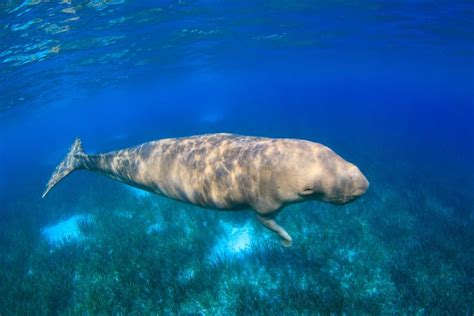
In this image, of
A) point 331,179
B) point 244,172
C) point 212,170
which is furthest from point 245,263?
point 331,179

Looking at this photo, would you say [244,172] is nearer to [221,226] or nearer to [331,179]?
[331,179]

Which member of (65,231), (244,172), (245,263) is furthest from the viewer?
(65,231)

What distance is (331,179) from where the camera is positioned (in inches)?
160

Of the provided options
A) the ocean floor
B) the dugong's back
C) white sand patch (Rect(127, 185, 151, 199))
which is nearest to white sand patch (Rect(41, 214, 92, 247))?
the ocean floor

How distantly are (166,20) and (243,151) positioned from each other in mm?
15964

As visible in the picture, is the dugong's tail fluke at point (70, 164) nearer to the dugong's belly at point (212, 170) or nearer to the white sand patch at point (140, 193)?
the dugong's belly at point (212, 170)

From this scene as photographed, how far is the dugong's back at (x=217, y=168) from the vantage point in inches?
187

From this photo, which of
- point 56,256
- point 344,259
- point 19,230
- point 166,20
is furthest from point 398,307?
point 166,20

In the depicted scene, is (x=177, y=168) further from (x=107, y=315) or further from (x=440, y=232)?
(x=440, y=232)

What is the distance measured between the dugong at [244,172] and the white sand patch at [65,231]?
6.80 metres

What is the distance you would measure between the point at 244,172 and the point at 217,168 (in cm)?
58

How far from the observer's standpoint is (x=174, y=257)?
9375mm

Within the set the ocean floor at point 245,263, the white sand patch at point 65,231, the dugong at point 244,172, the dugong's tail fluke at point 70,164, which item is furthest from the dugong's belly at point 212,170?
the white sand patch at point 65,231

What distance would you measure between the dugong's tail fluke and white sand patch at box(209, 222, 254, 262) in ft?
16.2
